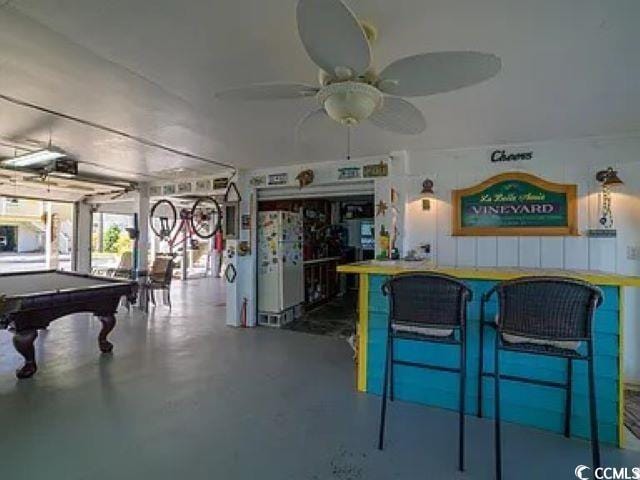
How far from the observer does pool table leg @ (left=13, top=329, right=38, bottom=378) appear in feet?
11.7

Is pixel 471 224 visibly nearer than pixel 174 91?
No

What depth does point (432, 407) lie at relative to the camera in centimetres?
307

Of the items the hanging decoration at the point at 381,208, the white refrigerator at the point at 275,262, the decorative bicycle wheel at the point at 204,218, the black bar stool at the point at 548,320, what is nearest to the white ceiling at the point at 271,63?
the hanging decoration at the point at 381,208

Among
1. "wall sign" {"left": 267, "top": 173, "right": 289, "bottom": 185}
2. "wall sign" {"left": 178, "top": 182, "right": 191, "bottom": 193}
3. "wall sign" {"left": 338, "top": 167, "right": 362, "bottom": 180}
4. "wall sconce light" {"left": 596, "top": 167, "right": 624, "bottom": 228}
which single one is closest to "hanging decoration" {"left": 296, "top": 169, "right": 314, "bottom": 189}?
"wall sign" {"left": 267, "top": 173, "right": 289, "bottom": 185}

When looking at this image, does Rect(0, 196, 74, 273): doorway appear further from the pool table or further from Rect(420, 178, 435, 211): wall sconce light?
Rect(420, 178, 435, 211): wall sconce light

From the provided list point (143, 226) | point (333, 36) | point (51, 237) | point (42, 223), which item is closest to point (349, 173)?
point (333, 36)

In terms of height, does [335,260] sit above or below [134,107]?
below

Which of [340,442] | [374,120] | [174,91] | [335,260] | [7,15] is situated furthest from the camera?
[335,260]

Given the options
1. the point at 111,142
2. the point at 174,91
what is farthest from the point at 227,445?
the point at 111,142

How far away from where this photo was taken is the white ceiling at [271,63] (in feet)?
6.10

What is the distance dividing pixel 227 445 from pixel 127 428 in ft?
2.69

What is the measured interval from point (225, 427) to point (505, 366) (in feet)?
7.32

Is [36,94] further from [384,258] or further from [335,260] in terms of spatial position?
[335,260]

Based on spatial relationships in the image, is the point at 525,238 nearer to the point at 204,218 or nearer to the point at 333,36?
the point at 333,36
